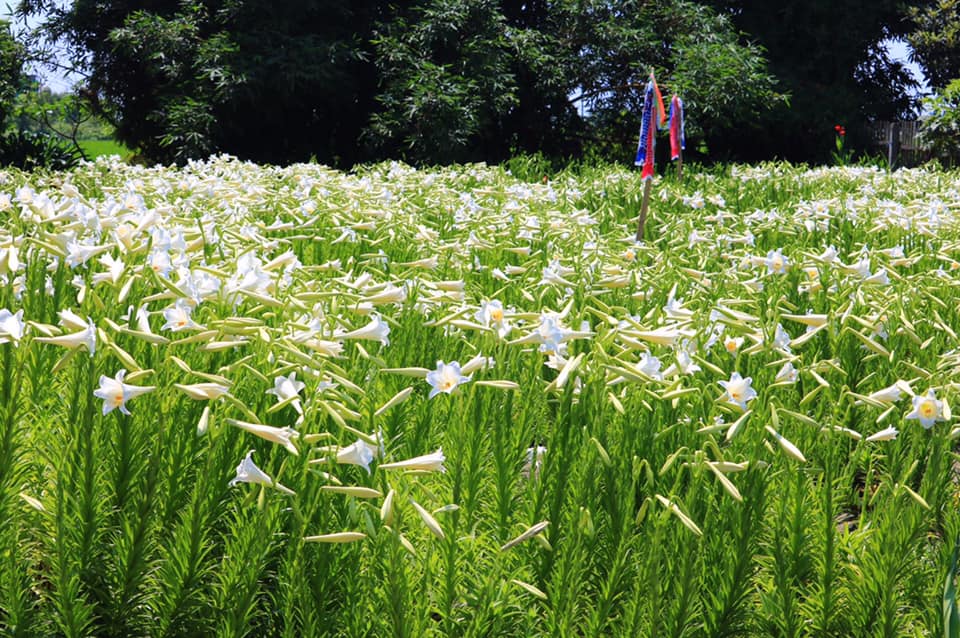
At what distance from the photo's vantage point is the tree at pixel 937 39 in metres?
21.1

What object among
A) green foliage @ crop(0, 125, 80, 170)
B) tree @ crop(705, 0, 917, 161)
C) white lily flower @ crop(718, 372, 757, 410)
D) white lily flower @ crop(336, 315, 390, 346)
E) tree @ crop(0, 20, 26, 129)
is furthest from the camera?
tree @ crop(705, 0, 917, 161)

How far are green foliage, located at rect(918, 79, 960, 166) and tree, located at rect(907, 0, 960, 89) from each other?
5.96 m

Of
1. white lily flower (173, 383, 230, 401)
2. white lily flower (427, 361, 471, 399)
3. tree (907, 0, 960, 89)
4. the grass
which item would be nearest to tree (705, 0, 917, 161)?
tree (907, 0, 960, 89)

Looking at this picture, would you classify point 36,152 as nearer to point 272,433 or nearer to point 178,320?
point 178,320

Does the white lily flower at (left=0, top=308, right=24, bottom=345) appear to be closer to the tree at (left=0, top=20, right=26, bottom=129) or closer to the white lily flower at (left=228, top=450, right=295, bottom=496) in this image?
the white lily flower at (left=228, top=450, right=295, bottom=496)

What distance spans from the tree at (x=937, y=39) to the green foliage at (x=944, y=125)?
5.96 m

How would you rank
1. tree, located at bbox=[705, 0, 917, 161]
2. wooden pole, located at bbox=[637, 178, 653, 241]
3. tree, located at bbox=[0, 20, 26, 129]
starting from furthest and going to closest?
1. tree, located at bbox=[705, 0, 917, 161]
2. tree, located at bbox=[0, 20, 26, 129]
3. wooden pole, located at bbox=[637, 178, 653, 241]

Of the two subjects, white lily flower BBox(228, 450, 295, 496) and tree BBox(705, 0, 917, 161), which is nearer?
white lily flower BBox(228, 450, 295, 496)

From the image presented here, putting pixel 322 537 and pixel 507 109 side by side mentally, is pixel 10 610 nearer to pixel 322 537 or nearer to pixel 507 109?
pixel 322 537

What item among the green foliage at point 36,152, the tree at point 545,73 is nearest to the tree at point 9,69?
the green foliage at point 36,152

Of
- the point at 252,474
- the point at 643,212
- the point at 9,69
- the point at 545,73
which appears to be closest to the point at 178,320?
the point at 252,474

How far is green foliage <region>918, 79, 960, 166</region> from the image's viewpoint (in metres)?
14.7

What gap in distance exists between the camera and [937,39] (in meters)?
21.3

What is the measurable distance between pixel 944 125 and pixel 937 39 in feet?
25.6
